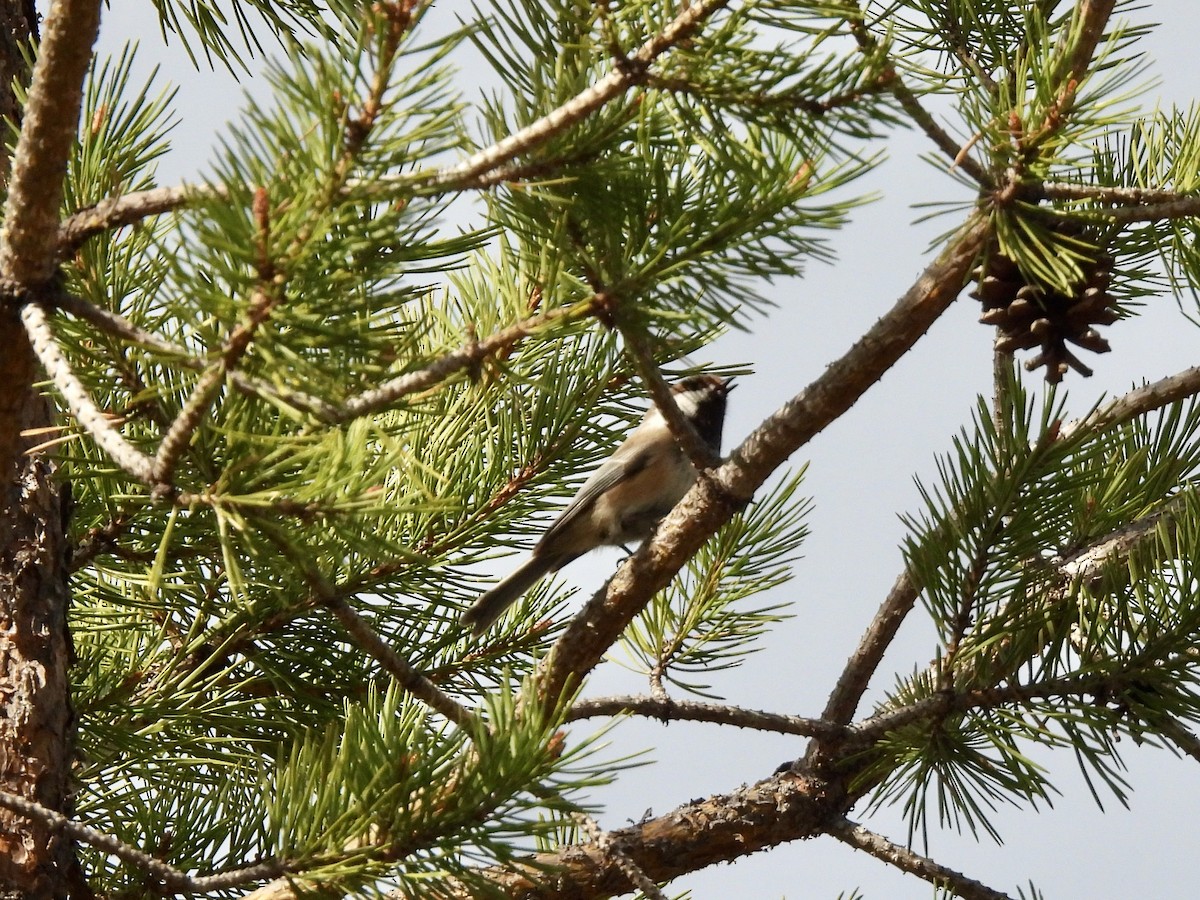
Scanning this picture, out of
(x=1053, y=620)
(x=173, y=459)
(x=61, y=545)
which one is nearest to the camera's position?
(x=173, y=459)

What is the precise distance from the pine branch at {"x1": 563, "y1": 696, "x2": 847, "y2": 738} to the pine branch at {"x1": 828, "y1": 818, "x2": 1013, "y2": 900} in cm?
24

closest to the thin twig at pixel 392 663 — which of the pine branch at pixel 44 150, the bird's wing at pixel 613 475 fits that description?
the pine branch at pixel 44 150

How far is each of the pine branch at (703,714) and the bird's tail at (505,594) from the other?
0.66m

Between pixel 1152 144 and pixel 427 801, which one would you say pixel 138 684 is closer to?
pixel 427 801

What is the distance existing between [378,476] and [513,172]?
0.40 m

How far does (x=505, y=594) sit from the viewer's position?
384 cm

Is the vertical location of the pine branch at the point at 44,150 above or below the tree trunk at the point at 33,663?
above

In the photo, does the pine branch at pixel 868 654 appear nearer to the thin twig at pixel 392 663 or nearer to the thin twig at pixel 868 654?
the thin twig at pixel 868 654

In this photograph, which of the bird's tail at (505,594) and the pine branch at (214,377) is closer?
the pine branch at (214,377)

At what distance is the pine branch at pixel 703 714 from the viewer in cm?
239

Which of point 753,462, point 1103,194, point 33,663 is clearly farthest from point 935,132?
point 33,663

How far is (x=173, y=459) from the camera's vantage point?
138 centimetres

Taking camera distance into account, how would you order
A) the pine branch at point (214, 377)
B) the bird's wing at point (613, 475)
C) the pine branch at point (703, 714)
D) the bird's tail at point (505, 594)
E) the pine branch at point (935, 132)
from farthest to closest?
the bird's wing at point (613, 475) < the bird's tail at point (505, 594) < the pine branch at point (703, 714) < the pine branch at point (935, 132) < the pine branch at point (214, 377)

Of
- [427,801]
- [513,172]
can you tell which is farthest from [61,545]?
[513,172]
